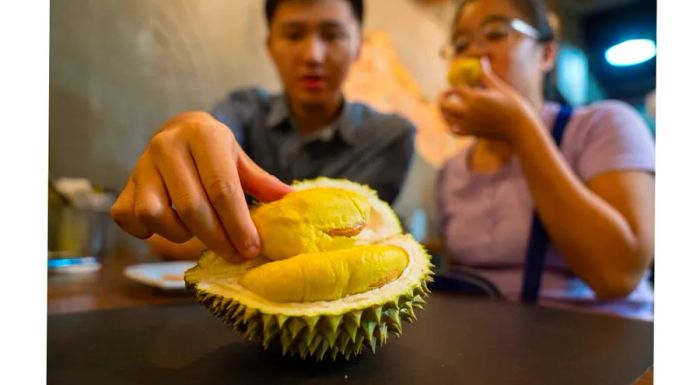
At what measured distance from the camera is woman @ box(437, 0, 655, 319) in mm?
766

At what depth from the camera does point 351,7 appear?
90 centimetres

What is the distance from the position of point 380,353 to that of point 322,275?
0.38 feet

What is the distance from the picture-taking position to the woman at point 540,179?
2.51 ft

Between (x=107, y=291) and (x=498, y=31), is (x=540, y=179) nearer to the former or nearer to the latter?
(x=498, y=31)

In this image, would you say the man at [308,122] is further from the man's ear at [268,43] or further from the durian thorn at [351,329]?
the durian thorn at [351,329]

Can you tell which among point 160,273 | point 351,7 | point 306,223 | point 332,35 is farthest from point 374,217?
point 351,7

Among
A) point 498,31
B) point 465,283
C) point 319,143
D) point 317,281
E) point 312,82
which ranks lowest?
point 465,283

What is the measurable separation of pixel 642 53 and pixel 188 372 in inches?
31.8

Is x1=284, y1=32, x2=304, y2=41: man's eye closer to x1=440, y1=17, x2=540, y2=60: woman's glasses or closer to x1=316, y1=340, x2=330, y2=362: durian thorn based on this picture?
x1=440, y1=17, x2=540, y2=60: woman's glasses

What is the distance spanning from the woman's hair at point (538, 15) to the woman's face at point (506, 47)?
1 centimetres

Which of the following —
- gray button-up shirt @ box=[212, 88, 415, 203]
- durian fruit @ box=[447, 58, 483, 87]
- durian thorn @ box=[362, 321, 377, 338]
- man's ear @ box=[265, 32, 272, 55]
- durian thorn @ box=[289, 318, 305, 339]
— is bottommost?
durian thorn @ box=[362, 321, 377, 338]

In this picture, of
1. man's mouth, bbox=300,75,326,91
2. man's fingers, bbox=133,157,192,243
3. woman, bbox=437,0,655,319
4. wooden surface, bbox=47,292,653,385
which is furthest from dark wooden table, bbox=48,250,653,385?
man's mouth, bbox=300,75,326,91

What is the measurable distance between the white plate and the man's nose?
375 millimetres
